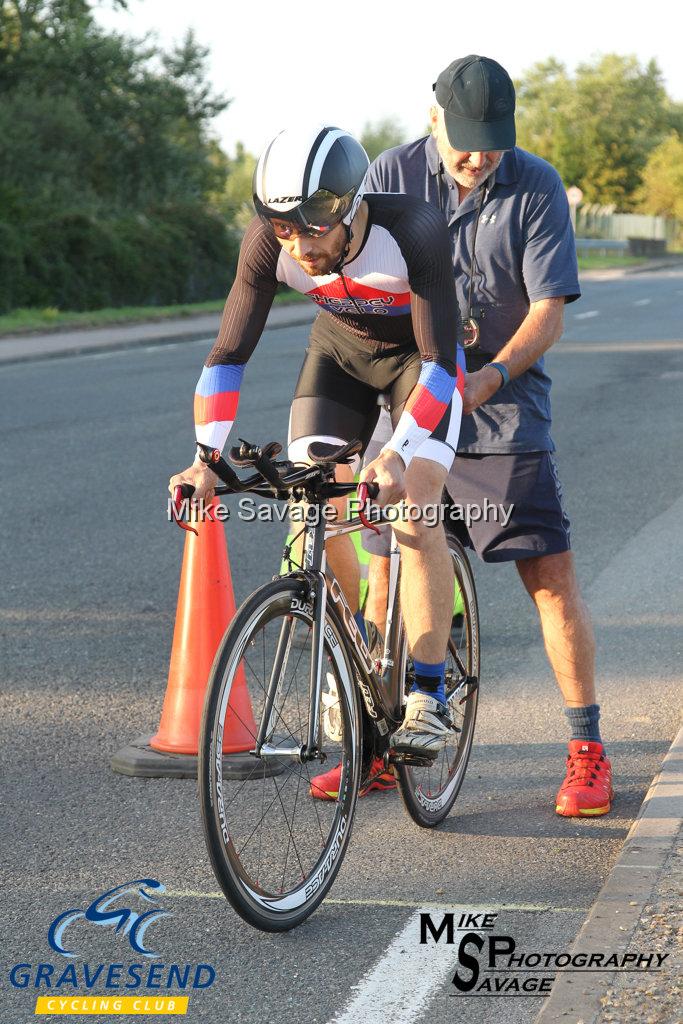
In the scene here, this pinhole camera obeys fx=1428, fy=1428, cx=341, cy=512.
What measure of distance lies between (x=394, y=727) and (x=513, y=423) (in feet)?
3.33

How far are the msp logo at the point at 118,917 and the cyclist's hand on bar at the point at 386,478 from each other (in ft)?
3.86

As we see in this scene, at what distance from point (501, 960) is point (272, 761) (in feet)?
2.46

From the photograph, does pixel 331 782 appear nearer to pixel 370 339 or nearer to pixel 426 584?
pixel 426 584

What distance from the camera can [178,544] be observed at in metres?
7.93

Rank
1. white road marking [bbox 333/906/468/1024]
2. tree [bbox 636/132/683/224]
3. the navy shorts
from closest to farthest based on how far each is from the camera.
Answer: white road marking [bbox 333/906/468/1024]
the navy shorts
tree [bbox 636/132/683/224]

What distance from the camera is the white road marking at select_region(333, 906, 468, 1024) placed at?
10.0 feet

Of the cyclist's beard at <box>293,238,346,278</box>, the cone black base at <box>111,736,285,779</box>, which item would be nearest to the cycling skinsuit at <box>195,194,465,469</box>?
the cyclist's beard at <box>293,238,346,278</box>

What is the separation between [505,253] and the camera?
4277 millimetres

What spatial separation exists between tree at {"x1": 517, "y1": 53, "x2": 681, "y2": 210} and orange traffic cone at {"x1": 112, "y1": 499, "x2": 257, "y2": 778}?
8825 centimetres

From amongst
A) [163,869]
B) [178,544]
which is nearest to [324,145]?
[163,869]

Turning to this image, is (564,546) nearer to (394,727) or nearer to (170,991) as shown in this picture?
(394,727)

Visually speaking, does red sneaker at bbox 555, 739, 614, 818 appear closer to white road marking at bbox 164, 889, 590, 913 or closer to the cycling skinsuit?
white road marking at bbox 164, 889, 590, 913

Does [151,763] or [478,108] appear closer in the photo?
[478,108]

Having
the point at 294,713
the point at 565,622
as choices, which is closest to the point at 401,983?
the point at 294,713
